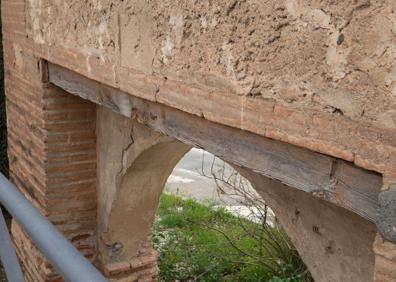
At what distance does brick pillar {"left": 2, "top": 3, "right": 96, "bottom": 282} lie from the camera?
12.2ft

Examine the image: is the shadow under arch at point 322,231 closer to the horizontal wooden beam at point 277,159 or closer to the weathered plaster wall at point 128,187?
the horizontal wooden beam at point 277,159

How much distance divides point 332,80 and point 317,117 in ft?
0.34

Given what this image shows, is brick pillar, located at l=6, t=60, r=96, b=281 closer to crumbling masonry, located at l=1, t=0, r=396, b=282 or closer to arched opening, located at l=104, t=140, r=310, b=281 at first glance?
crumbling masonry, located at l=1, t=0, r=396, b=282

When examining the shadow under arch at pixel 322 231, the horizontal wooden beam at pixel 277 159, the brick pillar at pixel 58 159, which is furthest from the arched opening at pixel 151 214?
the horizontal wooden beam at pixel 277 159

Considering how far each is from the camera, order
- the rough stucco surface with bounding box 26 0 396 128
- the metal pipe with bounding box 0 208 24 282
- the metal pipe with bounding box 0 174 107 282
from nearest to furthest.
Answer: the metal pipe with bounding box 0 174 107 282 < the rough stucco surface with bounding box 26 0 396 128 < the metal pipe with bounding box 0 208 24 282

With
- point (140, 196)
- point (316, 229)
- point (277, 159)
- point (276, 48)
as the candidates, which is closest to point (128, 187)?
point (140, 196)

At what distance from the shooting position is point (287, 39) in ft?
4.93

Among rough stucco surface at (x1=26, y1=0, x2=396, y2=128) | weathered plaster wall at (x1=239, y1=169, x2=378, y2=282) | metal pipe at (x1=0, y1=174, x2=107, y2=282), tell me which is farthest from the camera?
weathered plaster wall at (x1=239, y1=169, x2=378, y2=282)

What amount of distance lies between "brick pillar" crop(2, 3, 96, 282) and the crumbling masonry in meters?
0.02

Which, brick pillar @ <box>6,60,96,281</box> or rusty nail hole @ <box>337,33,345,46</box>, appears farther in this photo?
brick pillar @ <box>6,60,96,281</box>

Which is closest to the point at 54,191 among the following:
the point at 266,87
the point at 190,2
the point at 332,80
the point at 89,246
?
the point at 89,246

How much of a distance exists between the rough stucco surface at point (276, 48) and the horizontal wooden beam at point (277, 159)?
0.15 metres

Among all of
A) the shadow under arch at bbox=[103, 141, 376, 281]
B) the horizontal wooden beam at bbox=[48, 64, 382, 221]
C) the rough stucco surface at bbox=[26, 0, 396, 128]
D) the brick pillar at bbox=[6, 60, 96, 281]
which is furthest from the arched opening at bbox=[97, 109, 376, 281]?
the rough stucco surface at bbox=[26, 0, 396, 128]

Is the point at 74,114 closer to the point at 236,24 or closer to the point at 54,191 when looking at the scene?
Result: the point at 54,191
